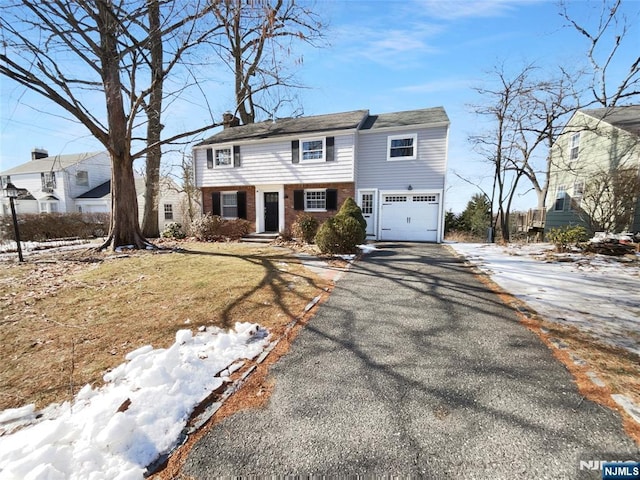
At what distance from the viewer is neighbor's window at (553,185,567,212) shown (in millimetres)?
15945

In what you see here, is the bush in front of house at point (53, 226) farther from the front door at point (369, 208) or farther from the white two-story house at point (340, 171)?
the front door at point (369, 208)

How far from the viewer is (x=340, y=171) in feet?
40.8

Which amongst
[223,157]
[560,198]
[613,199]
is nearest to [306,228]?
[223,157]

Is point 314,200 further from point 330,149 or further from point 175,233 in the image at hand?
point 175,233

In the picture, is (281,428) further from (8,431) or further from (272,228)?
(272,228)

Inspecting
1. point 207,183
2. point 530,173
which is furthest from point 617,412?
point 530,173

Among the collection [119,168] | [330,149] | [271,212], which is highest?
[330,149]

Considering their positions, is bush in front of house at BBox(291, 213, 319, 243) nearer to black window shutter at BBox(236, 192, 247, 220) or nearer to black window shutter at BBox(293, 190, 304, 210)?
black window shutter at BBox(293, 190, 304, 210)

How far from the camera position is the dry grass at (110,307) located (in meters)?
2.84

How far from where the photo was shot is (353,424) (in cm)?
207

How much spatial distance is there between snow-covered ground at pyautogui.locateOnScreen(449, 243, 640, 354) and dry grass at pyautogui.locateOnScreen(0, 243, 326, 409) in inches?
152

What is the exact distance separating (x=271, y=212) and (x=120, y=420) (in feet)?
42.3

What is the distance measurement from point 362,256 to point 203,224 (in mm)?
8244

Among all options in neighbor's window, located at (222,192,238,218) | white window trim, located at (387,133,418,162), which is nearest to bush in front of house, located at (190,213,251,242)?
neighbor's window, located at (222,192,238,218)
